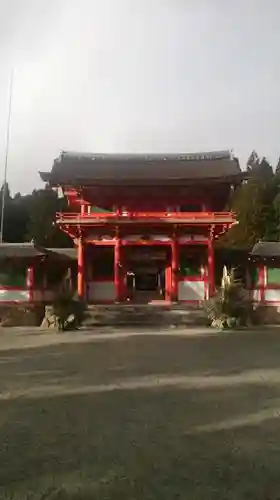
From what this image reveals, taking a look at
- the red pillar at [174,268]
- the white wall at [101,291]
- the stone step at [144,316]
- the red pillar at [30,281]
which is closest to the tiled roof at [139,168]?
the red pillar at [174,268]

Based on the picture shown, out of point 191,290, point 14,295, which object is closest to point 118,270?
point 191,290

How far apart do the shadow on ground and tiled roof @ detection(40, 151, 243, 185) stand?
46.6 feet

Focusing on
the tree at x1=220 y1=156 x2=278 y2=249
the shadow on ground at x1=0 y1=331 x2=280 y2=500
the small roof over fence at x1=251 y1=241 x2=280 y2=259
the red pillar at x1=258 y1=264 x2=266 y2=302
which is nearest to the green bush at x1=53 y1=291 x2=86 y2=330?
the shadow on ground at x1=0 y1=331 x2=280 y2=500

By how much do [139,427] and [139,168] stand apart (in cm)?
2254

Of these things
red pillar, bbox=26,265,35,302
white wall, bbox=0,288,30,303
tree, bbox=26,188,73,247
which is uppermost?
tree, bbox=26,188,73,247

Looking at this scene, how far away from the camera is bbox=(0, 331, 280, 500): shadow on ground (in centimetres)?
437

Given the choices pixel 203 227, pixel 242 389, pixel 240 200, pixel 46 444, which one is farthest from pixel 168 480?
pixel 240 200

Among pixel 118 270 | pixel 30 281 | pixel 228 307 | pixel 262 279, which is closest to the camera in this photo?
pixel 228 307

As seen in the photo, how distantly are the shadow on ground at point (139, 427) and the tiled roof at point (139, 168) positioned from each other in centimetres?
1421

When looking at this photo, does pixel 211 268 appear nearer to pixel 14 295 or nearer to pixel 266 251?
pixel 266 251

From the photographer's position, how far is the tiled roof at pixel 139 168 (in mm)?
24875

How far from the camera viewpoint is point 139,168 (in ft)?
91.0

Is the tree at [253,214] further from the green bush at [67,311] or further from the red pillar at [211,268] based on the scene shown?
the green bush at [67,311]

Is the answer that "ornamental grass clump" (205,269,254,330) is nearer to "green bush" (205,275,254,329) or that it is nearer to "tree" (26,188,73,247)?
"green bush" (205,275,254,329)
